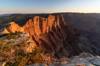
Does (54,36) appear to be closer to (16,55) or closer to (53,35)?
(53,35)

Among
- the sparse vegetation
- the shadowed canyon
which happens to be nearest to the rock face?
the shadowed canyon

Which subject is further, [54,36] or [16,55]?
[54,36]

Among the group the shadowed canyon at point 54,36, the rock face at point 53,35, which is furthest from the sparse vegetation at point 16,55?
the rock face at point 53,35

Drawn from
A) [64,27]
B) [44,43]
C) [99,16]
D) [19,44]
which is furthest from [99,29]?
[19,44]

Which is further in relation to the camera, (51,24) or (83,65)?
(51,24)

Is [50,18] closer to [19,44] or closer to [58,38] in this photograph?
[58,38]

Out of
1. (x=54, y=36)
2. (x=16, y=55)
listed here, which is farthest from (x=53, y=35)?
(x=16, y=55)

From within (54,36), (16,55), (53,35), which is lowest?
(54,36)

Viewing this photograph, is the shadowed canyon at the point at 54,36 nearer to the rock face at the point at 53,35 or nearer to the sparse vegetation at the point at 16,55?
the rock face at the point at 53,35

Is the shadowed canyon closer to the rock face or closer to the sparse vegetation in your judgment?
the rock face
